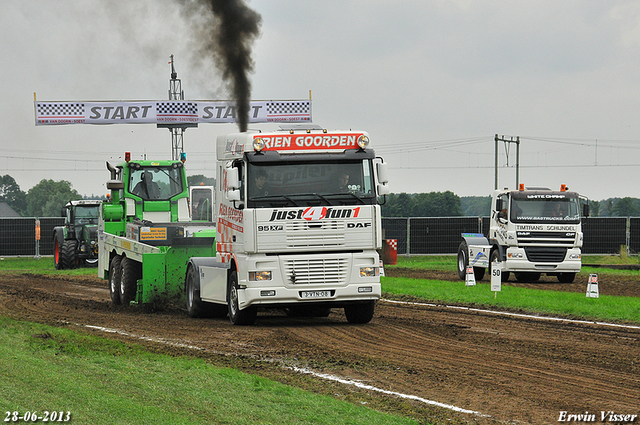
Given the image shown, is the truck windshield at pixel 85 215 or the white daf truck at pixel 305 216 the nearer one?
the white daf truck at pixel 305 216

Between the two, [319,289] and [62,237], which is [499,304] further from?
[62,237]

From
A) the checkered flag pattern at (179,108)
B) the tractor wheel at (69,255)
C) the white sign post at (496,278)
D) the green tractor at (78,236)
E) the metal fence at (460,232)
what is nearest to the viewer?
the white sign post at (496,278)

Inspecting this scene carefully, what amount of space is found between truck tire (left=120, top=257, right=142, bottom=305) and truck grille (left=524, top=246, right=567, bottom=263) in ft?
42.8

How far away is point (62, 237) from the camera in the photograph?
37656 mm

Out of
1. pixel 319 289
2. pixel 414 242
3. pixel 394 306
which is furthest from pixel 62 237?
pixel 319 289

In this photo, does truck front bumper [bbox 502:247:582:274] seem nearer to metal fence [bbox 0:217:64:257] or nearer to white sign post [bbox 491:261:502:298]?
white sign post [bbox 491:261:502:298]

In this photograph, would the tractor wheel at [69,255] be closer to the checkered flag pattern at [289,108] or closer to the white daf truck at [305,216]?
the checkered flag pattern at [289,108]

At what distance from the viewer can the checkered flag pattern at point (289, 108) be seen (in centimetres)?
4934

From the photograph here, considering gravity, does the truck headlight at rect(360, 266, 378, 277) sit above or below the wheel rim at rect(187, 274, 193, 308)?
above

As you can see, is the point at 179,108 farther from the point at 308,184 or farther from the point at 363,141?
the point at 308,184

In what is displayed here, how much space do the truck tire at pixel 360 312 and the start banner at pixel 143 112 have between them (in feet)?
105

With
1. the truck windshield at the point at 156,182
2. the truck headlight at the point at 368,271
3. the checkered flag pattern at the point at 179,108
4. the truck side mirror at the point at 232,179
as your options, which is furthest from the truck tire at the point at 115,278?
the checkered flag pattern at the point at 179,108

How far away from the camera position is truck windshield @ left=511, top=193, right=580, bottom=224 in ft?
89.5

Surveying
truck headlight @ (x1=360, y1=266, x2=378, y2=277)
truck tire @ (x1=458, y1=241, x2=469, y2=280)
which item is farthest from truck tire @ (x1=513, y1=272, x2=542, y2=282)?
truck headlight @ (x1=360, y1=266, x2=378, y2=277)
